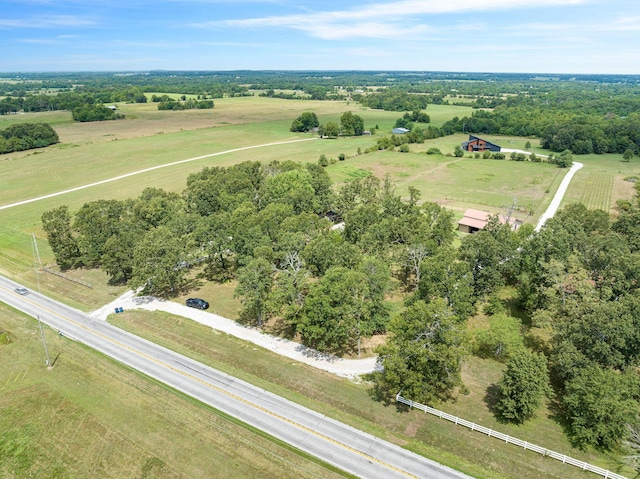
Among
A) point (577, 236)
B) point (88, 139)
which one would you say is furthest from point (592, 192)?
point (88, 139)

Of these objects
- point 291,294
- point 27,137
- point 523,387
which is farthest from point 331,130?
point 523,387

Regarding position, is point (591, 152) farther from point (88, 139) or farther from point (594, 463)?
point (88, 139)

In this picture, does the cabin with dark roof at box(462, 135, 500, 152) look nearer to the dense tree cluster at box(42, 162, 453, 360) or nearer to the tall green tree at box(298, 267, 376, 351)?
the dense tree cluster at box(42, 162, 453, 360)

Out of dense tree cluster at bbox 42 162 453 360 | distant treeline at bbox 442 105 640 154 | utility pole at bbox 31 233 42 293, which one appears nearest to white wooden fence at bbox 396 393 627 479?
dense tree cluster at bbox 42 162 453 360

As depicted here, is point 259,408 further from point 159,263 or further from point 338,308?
point 159,263

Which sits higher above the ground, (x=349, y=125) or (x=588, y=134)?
(x=349, y=125)

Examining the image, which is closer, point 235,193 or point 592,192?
point 235,193

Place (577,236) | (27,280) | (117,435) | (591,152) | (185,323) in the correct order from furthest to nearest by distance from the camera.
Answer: (591,152) < (27,280) < (577,236) < (185,323) < (117,435)
